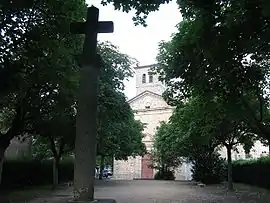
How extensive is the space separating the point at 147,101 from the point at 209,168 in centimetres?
2308

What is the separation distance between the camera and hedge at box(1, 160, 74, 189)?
24.1 metres

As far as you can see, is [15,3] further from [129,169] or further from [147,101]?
[129,169]

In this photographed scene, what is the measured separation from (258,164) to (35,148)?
17823 millimetres

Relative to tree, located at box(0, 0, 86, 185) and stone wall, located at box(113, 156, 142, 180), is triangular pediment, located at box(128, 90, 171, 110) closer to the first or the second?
stone wall, located at box(113, 156, 142, 180)

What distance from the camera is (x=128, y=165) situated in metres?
55.9

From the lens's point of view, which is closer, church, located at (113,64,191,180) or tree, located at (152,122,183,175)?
tree, located at (152,122,183,175)

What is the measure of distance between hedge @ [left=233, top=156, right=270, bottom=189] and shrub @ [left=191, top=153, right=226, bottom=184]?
5.44 ft

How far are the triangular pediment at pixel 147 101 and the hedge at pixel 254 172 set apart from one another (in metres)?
19.0

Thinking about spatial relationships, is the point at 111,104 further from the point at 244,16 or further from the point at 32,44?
the point at 244,16

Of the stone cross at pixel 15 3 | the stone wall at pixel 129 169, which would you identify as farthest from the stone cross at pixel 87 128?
the stone wall at pixel 129 169

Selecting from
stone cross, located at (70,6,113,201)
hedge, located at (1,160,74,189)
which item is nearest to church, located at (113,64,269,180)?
hedge, located at (1,160,74,189)

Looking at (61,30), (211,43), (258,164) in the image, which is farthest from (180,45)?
(258,164)

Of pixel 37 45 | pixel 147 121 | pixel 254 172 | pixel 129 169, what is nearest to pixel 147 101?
pixel 147 121

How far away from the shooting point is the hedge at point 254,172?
1087 inches
